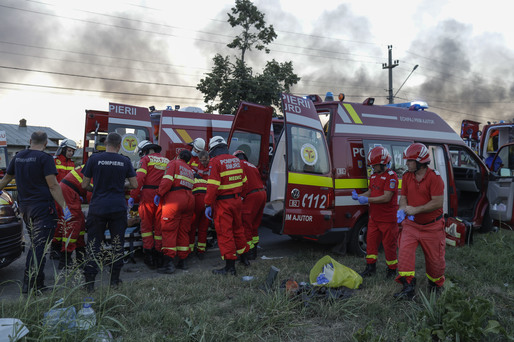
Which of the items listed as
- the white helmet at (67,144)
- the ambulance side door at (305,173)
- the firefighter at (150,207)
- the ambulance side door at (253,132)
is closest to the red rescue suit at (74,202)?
the firefighter at (150,207)

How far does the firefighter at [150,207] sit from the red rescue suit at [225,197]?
3.21 ft

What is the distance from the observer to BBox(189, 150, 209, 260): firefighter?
19.0 feet

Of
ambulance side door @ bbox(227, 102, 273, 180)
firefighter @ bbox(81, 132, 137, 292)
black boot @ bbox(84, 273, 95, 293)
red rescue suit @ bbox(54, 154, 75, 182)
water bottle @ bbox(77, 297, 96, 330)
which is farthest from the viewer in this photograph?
ambulance side door @ bbox(227, 102, 273, 180)

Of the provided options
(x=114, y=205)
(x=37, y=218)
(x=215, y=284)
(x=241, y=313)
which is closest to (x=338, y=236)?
(x=215, y=284)

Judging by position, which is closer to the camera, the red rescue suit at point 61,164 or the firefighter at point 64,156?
the firefighter at point 64,156

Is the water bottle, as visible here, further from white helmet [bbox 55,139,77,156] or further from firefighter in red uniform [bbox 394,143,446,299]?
white helmet [bbox 55,139,77,156]

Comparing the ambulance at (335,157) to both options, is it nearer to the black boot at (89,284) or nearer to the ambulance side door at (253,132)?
the ambulance side door at (253,132)

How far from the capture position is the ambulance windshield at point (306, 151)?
5133 millimetres

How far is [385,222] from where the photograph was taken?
481 centimetres

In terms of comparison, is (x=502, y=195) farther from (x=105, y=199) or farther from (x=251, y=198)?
(x=105, y=199)

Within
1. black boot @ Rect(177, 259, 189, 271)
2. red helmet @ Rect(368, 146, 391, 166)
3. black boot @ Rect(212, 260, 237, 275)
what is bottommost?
black boot @ Rect(177, 259, 189, 271)

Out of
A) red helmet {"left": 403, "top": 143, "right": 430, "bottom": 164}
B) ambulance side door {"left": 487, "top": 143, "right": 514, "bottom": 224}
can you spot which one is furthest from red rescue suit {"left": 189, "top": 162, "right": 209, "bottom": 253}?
ambulance side door {"left": 487, "top": 143, "right": 514, "bottom": 224}

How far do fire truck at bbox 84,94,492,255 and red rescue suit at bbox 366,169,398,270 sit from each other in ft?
2.25

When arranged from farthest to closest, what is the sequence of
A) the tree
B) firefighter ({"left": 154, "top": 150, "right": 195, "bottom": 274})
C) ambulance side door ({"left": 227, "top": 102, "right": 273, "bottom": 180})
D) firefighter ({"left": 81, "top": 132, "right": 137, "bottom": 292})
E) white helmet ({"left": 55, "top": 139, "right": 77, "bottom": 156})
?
the tree, ambulance side door ({"left": 227, "top": 102, "right": 273, "bottom": 180}), white helmet ({"left": 55, "top": 139, "right": 77, "bottom": 156}), firefighter ({"left": 154, "top": 150, "right": 195, "bottom": 274}), firefighter ({"left": 81, "top": 132, "right": 137, "bottom": 292})
